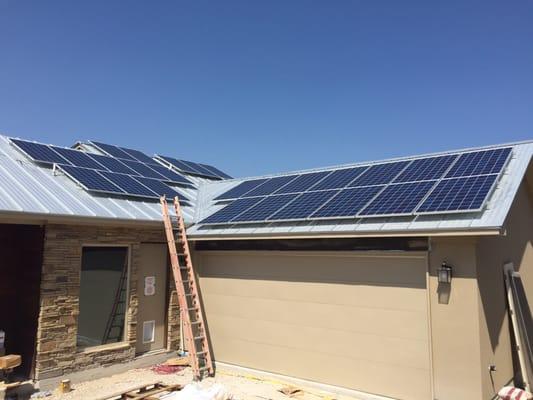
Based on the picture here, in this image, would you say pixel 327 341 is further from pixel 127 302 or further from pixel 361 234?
pixel 127 302

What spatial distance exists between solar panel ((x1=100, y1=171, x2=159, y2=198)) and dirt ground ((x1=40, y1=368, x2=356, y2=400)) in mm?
4403

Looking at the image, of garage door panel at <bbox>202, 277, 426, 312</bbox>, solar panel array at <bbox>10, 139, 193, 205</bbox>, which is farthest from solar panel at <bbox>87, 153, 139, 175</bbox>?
garage door panel at <bbox>202, 277, 426, 312</bbox>

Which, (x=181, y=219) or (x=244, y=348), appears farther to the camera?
(x=181, y=219)

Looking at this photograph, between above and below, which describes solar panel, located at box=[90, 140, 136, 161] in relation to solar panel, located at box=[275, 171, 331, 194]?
above

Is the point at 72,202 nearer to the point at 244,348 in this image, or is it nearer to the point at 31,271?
the point at 31,271

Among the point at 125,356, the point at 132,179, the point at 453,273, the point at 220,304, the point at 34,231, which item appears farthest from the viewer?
the point at 132,179

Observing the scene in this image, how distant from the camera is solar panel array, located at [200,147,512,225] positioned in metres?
7.97

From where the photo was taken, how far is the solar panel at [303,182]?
37.9ft

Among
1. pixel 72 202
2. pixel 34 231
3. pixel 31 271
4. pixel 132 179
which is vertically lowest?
pixel 31 271

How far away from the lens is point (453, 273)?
743 centimetres

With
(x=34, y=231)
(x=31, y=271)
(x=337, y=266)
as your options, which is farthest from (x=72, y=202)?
(x=337, y=266)

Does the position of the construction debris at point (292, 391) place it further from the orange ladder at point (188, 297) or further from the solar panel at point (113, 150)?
the solar panel at point (113, 150)

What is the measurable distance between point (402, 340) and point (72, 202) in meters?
7.27

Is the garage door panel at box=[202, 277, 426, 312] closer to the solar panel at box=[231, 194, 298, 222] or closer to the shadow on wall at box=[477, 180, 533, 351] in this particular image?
the shadow on wall at box=[477, 180, 533, 351]
